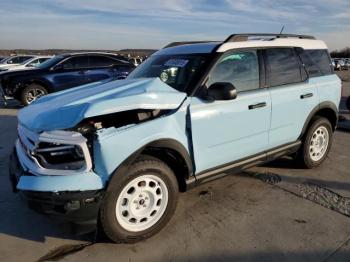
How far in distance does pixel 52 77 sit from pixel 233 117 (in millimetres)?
9003

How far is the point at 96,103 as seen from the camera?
10.8ft

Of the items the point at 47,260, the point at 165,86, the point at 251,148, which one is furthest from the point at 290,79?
the point at 47,260

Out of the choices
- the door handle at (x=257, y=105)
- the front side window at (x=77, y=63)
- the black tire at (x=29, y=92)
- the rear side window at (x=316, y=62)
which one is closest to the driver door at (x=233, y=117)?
Result: the door handle at (x=257, y=105)

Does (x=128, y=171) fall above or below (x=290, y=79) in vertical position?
below

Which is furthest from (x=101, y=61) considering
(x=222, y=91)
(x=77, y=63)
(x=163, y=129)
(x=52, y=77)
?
(x=163, y=129)

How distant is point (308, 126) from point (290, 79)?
785 mm

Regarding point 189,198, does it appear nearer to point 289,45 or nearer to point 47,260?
point 47,260

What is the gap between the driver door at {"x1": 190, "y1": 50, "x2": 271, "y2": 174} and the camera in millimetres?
3928

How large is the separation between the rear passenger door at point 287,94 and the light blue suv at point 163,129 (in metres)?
0.01

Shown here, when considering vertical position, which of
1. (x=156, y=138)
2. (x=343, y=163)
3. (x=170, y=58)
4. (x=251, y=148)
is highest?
(x=170, y=58)

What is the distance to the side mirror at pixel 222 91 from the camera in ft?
12.7

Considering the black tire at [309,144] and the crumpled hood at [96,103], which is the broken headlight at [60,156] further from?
the black tire at [309,144]

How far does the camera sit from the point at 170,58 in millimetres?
4668

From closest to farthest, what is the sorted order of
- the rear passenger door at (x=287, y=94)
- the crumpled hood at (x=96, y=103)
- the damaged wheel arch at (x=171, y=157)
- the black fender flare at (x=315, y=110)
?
the crumpled hood at (x=96, y=103) < the damaged wheel arch at (x=171, y=157) < the rear passenger door at (x=287, y=94) < the black fender flare at (x=315, y=110)
